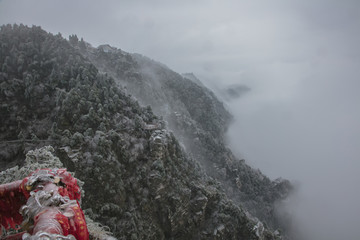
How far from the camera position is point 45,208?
15.5 ft

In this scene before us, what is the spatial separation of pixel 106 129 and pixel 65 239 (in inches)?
1036

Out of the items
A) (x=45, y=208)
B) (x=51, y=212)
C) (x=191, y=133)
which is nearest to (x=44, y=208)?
(x=45, y=208)

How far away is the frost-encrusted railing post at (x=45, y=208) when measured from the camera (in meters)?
4.04

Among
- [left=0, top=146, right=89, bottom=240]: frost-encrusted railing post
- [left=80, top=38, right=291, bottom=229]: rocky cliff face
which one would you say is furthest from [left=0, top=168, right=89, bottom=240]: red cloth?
[left=80, top=38, right=291, bottom=229]: rocky cliff face

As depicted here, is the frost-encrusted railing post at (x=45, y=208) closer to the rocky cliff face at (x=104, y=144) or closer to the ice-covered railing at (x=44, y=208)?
the ice-covered railing at (x=44, y=208)

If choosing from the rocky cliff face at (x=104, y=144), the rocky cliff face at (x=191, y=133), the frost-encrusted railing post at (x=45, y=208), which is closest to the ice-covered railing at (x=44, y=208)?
the frost-encrusted railing post at (x=45, y=208)

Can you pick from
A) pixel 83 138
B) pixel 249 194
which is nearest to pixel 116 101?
pixel 83 138

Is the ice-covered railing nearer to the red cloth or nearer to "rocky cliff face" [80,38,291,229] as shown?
the red cloth

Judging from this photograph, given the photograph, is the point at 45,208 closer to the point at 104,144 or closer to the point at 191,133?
the point at 104,144

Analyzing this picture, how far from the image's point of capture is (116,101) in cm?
3288

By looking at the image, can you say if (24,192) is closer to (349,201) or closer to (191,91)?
(191,91)

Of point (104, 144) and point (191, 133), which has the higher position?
point (191, 133)

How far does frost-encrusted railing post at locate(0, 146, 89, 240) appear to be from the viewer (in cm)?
404

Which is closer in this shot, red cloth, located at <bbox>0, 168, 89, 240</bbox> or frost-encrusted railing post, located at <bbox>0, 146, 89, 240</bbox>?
frost-encrusted railing post, located at <bbox>0, 146, 89, 240</bbox>
